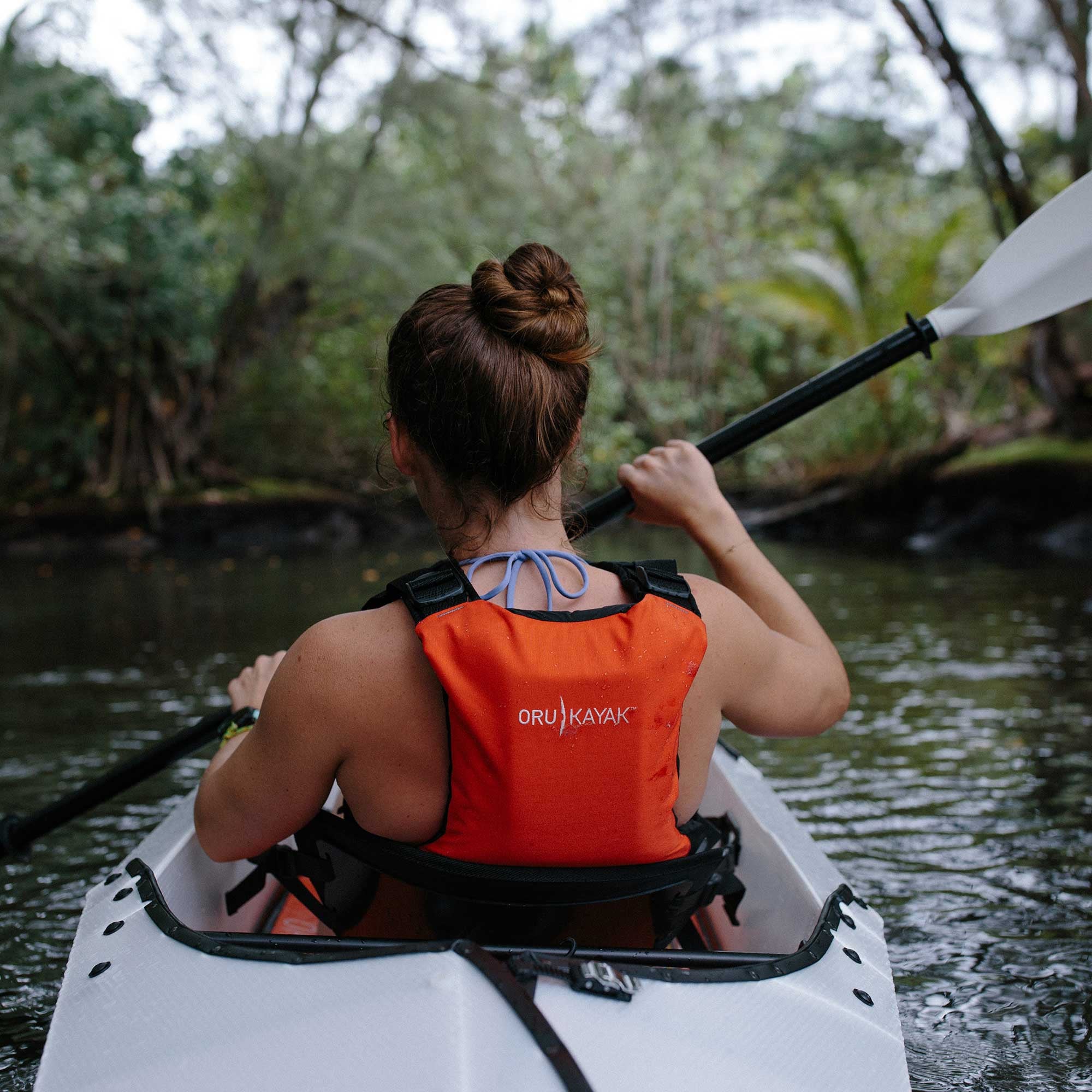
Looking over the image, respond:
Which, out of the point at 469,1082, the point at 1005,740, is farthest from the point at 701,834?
the point at 1005,740

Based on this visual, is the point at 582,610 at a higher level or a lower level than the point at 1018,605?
higher

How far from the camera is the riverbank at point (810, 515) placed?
10.3 metres

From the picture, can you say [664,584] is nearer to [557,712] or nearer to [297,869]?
[557,712]

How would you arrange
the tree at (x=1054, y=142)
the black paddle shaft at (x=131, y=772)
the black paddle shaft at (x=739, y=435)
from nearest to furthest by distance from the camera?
the black paddle shaft at (x=739, y=435), the black paddle shaft at (x=131, y=772), the tree at (x=1054, y=142)

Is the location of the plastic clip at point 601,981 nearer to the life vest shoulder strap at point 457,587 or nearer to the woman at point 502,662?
the woman at point 502,662

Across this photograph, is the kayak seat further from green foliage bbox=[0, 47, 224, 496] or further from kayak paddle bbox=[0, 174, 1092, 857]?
green foliage bbox=[0, 47, 224, 496]

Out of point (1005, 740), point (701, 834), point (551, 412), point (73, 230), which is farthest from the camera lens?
point (73, 230)

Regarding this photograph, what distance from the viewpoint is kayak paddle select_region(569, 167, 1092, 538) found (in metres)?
2.13

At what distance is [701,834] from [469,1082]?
19.4 inches

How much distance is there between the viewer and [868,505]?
12367 mm

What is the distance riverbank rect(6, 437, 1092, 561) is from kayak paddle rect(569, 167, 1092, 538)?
7.34 metres

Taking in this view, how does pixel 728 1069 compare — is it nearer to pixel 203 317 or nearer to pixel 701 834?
pixel 701 834

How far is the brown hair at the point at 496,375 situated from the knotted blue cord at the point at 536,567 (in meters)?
0.05

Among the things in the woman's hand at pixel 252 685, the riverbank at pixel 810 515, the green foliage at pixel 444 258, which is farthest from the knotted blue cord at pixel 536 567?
the green foliage at pixel 444 258
